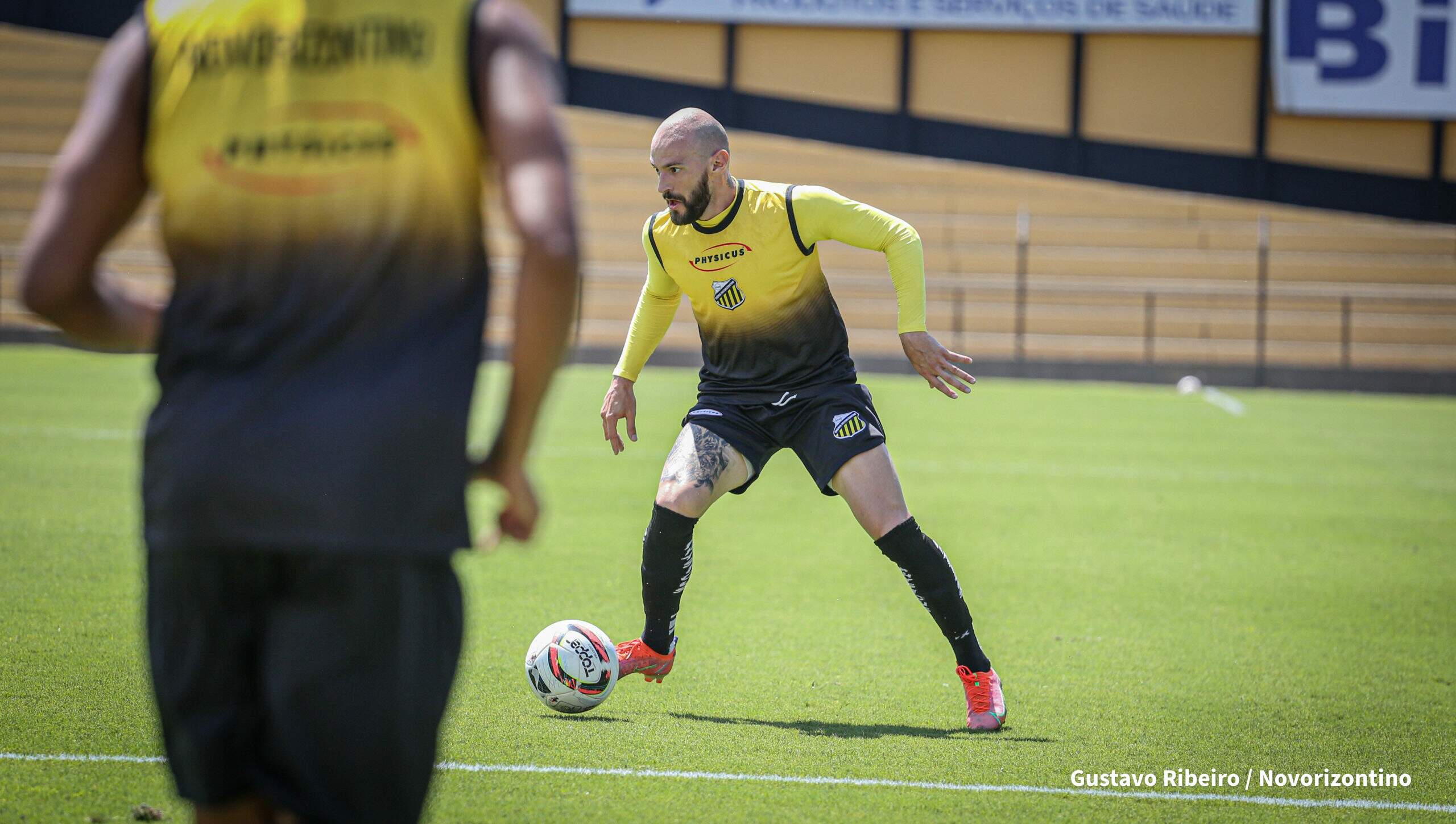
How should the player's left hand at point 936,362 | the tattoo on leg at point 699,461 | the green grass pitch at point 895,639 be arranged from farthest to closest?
the tattoo on leg at point 699,461
the player's left hand at point 936,362
the green grass pitch at point 895,639

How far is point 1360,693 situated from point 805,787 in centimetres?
273

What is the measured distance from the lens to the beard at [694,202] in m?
4.88

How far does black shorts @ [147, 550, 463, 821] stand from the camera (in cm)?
205

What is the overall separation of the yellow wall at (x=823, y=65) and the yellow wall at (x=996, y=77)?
1.92 ft

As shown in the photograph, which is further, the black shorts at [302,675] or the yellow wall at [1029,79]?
the yellow wall at [1029,79]

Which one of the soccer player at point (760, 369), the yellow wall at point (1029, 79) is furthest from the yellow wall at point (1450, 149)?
the soccer player at point (760, 369)

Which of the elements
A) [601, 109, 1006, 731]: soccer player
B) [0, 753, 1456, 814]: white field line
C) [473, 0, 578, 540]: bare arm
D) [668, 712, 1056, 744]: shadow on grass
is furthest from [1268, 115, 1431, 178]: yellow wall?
[473, 0, 578, 540]: bare arm

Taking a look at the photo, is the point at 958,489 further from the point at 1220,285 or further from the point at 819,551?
the point at 1220,285

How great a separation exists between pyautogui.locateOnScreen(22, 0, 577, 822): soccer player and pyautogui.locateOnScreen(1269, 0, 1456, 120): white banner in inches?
1172

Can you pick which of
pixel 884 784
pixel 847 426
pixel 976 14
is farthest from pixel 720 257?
pixel 976 14

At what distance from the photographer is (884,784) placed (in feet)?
13.8

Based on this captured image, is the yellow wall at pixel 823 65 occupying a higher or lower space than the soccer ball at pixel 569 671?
higher

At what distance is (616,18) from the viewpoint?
3061 centimetres

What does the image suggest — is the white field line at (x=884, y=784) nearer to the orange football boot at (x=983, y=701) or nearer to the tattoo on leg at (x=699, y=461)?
the orange football boot at (x=983, y=701)
